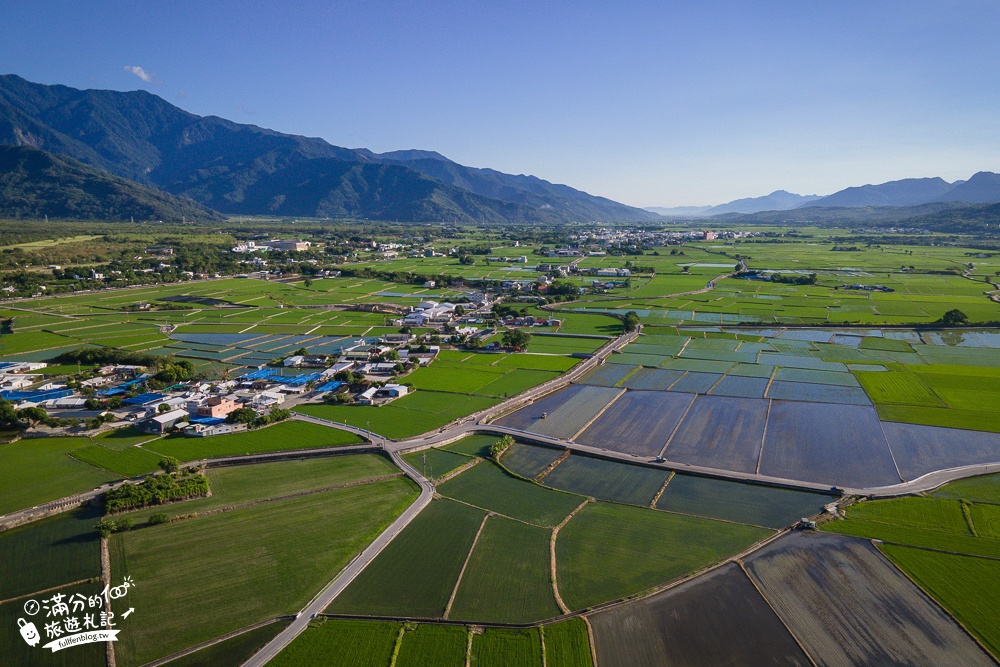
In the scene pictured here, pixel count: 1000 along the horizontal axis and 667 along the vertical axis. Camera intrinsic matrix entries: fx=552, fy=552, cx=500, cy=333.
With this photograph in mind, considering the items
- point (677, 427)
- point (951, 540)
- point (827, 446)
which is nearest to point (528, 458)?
point (677, 427)

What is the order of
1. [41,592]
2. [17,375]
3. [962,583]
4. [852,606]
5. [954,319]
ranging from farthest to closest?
[954,319]
[17,375]
[962,583]
[41,592]
[852,606]

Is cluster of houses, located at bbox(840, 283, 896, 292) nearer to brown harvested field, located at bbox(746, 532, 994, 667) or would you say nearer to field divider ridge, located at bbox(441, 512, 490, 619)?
brown harvested field, located at bbox(746, 532, 994, 667)

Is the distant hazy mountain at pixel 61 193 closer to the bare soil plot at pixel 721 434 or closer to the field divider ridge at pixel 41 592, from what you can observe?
the field divider ridge at pixel 41 592

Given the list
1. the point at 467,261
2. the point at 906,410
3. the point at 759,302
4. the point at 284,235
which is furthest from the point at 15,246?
the point at 906,410

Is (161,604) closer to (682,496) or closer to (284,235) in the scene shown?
(682,496)

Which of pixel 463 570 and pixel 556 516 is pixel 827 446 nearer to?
pixel 556 516

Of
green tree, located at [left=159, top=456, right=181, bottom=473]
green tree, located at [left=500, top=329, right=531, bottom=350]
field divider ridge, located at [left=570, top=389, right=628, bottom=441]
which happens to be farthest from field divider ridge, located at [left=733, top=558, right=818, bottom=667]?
green tree, located at [left=500, top=329, right=531, bottom=350]

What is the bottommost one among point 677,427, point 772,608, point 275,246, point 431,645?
point 772,608
